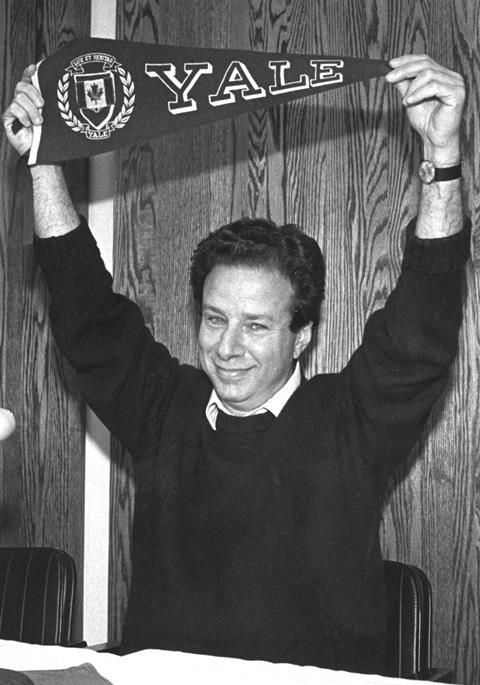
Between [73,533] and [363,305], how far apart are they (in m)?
1.24

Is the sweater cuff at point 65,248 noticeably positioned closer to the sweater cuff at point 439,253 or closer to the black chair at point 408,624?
the sweater cuff at point 439,253

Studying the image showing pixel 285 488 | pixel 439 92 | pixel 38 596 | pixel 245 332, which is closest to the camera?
pixel 439 92

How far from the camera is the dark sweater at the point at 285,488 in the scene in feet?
7.30

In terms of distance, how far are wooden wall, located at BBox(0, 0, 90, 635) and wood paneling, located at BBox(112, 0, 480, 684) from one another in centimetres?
18

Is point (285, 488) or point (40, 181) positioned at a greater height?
point (40, 181)

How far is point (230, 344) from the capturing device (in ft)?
8.05

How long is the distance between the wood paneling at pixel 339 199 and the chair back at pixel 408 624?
1.62 ft

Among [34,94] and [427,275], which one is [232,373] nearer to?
[427,275]

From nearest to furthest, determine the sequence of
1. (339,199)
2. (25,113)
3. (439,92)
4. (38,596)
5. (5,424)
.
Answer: (5,424), (439,92), (25,113), (38,596), (339,199)

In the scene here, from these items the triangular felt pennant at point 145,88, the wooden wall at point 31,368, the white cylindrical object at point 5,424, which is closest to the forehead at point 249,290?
the triangular felt pennant at point 145,88

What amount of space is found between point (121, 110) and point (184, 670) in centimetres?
140

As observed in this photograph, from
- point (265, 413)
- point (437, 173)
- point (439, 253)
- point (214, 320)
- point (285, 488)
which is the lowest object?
point (285, 488)

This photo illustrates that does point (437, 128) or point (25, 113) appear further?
point (25, 113)

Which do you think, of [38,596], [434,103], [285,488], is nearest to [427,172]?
[434,103]
